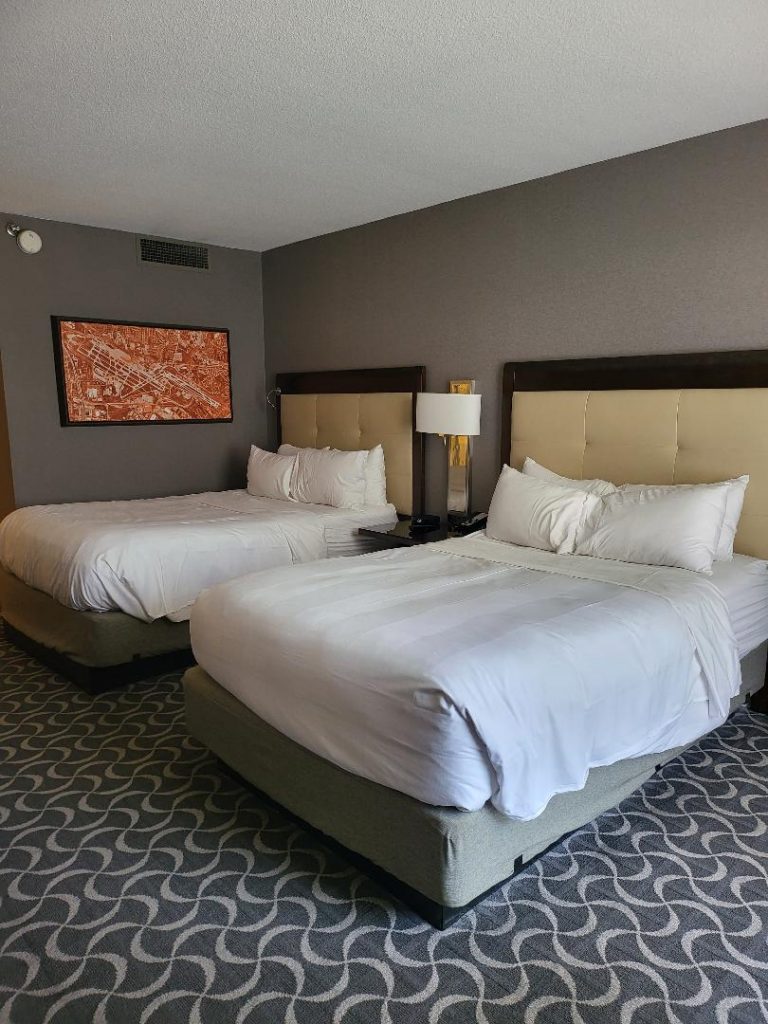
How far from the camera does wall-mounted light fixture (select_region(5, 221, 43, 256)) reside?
4445 mm

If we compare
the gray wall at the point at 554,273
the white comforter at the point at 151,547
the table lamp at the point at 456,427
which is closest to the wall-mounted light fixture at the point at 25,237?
the white comforter at the point at 151,547

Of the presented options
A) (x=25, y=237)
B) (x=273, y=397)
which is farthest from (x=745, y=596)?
(x=25, y=237)

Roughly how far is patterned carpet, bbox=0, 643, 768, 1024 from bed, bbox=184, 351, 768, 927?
0.43 ft

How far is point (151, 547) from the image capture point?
352 cm

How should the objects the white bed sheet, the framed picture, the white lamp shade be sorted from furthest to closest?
the framed picture → the white lamp shade → the white bed sheet

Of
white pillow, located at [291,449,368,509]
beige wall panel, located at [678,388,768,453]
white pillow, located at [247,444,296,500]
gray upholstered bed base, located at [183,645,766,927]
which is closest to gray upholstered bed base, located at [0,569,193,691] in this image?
gray upholstered bed base, located at [183,645,766,927]

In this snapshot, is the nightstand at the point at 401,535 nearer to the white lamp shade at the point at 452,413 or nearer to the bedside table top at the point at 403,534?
the bedside table top at the point at 403,534

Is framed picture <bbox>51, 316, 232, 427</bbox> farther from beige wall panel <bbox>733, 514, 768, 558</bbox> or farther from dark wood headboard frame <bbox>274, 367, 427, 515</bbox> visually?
beige wall panel <bbox>733, 514, 768, 558</bbox>

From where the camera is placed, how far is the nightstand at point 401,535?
404 centimetres

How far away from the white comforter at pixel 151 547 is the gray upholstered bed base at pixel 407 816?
1.11 meters

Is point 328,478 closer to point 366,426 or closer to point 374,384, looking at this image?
point 366,426

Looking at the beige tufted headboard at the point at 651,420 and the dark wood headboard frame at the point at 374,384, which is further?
the dark wood headboard frame at the point at 374,384

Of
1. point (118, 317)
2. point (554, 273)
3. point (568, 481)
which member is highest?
point (554, 273)

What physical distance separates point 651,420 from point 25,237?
13.1 ft
